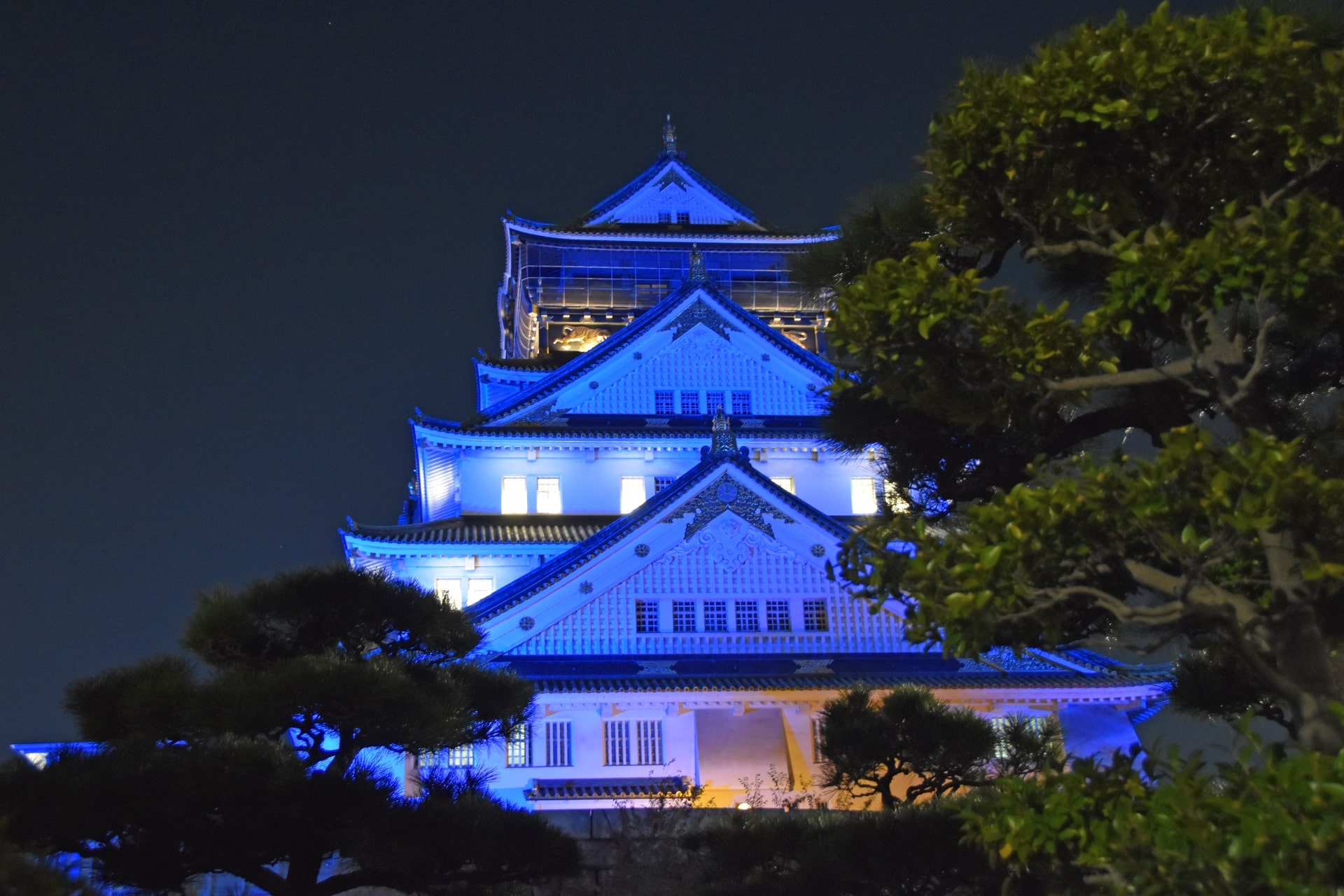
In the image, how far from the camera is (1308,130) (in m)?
8.64

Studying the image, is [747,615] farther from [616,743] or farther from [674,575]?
[616,743]

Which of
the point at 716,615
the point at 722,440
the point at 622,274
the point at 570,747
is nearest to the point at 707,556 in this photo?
the point at 716,615

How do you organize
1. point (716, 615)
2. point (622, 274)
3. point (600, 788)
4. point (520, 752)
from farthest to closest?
point (622, 274) → point (716, 615) → point (520, 752) → point (600, 788)

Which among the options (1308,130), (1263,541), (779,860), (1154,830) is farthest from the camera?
(779,860)

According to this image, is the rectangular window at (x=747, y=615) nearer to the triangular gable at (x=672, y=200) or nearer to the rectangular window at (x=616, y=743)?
the rectangular window at (x=616, y=743)

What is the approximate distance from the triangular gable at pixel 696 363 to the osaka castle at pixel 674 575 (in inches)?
2.4

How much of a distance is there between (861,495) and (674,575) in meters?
8.45

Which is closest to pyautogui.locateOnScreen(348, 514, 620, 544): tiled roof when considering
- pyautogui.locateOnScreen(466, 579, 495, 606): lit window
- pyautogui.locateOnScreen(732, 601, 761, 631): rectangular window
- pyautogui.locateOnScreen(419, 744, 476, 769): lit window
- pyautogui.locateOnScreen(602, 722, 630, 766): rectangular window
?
pyautogui.locateOnScreen(466, 579, 495, 606): lit window

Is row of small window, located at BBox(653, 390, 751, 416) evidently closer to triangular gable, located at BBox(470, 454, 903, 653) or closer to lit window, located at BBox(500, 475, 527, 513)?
lit window, located at BBox(500, 475, 527, 513)

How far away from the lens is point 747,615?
A: 2766 cm

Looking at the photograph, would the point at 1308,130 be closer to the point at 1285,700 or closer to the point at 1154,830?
the point at 1285,700

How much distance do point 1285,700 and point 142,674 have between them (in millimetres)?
11190

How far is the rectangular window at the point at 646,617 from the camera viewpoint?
27.3m

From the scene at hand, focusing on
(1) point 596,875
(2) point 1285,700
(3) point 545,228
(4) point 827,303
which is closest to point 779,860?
(1) point 596,875
